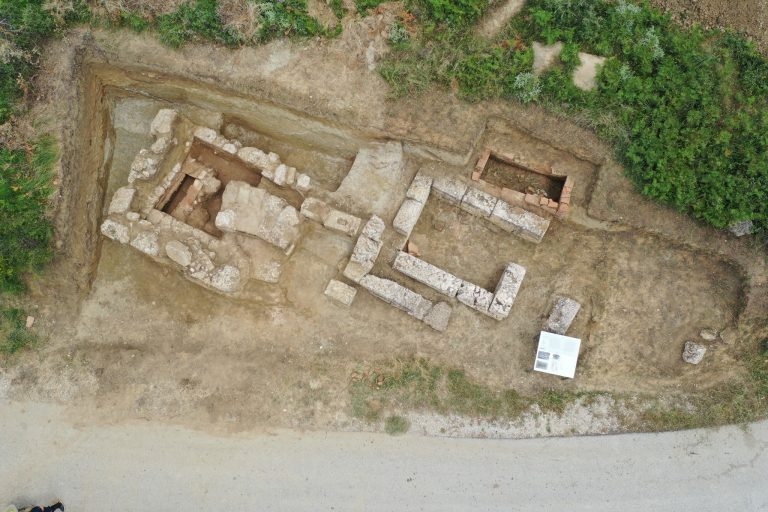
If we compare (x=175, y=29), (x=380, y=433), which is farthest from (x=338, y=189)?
(x=380, y=433)

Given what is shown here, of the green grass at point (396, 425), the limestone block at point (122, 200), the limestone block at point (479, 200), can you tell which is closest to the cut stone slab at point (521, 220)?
the limestone block at point (479, 200)

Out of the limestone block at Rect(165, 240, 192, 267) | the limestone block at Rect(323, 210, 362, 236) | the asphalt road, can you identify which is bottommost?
the asphalt road

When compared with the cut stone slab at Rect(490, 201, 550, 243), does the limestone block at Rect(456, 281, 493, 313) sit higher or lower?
lower

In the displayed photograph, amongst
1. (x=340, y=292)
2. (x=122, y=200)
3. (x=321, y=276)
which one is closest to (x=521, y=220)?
(x=340, y=292)

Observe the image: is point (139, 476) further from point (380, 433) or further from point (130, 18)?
point (130, 18)

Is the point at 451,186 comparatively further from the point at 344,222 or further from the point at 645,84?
the point at 645,84

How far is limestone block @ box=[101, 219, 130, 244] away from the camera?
7.70 m

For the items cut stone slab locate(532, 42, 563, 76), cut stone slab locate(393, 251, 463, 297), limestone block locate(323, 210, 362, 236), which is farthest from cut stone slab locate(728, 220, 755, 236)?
limestone block locate(323, 210, 362, 236)

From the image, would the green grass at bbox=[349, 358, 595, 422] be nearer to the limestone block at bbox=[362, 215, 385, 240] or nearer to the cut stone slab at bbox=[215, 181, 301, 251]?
the limestone block at bbox=[362, 215, 385, 240]

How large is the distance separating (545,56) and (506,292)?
149 inches

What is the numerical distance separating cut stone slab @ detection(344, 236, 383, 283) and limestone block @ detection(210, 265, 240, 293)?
176 cm

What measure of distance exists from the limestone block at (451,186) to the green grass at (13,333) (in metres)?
6.98

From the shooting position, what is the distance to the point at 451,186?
7988 mm

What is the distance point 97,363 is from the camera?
7.71m
